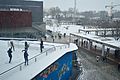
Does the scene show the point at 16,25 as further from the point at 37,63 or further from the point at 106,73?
the point at 37,63

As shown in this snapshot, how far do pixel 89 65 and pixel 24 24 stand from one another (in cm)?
1526

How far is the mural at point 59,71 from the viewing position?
9.21 meters

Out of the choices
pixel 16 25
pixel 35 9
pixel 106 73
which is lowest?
pixel 106 73

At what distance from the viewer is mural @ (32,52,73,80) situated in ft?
30.2

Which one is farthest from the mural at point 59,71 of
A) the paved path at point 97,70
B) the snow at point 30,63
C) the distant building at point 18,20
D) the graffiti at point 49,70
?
the distant building at point 18,20

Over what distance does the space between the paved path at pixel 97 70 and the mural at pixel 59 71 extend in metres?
1.58

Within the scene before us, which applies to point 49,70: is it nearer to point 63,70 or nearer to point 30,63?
point 30,63

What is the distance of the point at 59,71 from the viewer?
460 inches

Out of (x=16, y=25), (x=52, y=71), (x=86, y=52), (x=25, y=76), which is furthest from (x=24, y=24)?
(x=25, y=76)

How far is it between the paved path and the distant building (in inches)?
389

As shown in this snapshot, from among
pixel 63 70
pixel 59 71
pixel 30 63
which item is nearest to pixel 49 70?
pixel 30 63

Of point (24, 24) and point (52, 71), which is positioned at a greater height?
point (24, 24)

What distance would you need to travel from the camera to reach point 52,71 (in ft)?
34.0

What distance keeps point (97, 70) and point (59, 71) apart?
5752 millimetres
